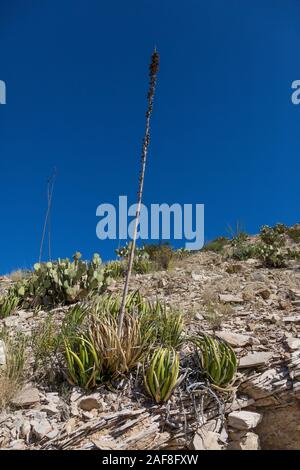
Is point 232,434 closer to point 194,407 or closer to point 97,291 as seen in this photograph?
point 194,407

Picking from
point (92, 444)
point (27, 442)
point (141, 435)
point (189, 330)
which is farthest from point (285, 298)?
point (27, 442)

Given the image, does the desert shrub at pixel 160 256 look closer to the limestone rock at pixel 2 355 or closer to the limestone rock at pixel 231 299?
the limestone rock at pixel 231 299

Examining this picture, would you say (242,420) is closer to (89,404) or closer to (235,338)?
(235,338)

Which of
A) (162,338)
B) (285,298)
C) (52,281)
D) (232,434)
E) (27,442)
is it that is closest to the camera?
(27,442)

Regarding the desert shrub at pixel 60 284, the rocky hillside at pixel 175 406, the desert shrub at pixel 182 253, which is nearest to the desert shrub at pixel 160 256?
the desert shrub at pixel 182 253

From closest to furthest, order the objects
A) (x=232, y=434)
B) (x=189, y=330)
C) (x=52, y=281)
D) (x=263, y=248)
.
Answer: (x=232, y=434) → (x=189, y=330) → (x=52, y=281) → (x=263, y=248)

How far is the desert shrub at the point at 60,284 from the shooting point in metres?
7.59

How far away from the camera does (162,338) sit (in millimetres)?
5082

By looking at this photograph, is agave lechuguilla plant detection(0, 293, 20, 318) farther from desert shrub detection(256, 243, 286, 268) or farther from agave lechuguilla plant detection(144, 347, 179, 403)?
desert shrub detection(256, 243, 286, 268)

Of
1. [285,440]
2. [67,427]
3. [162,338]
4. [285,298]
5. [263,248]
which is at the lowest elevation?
[285,440]

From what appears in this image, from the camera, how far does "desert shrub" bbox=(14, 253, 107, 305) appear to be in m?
7.59

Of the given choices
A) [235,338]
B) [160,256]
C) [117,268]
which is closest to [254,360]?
[235,338]

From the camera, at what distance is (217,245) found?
15523mm

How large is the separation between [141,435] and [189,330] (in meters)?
1.94
